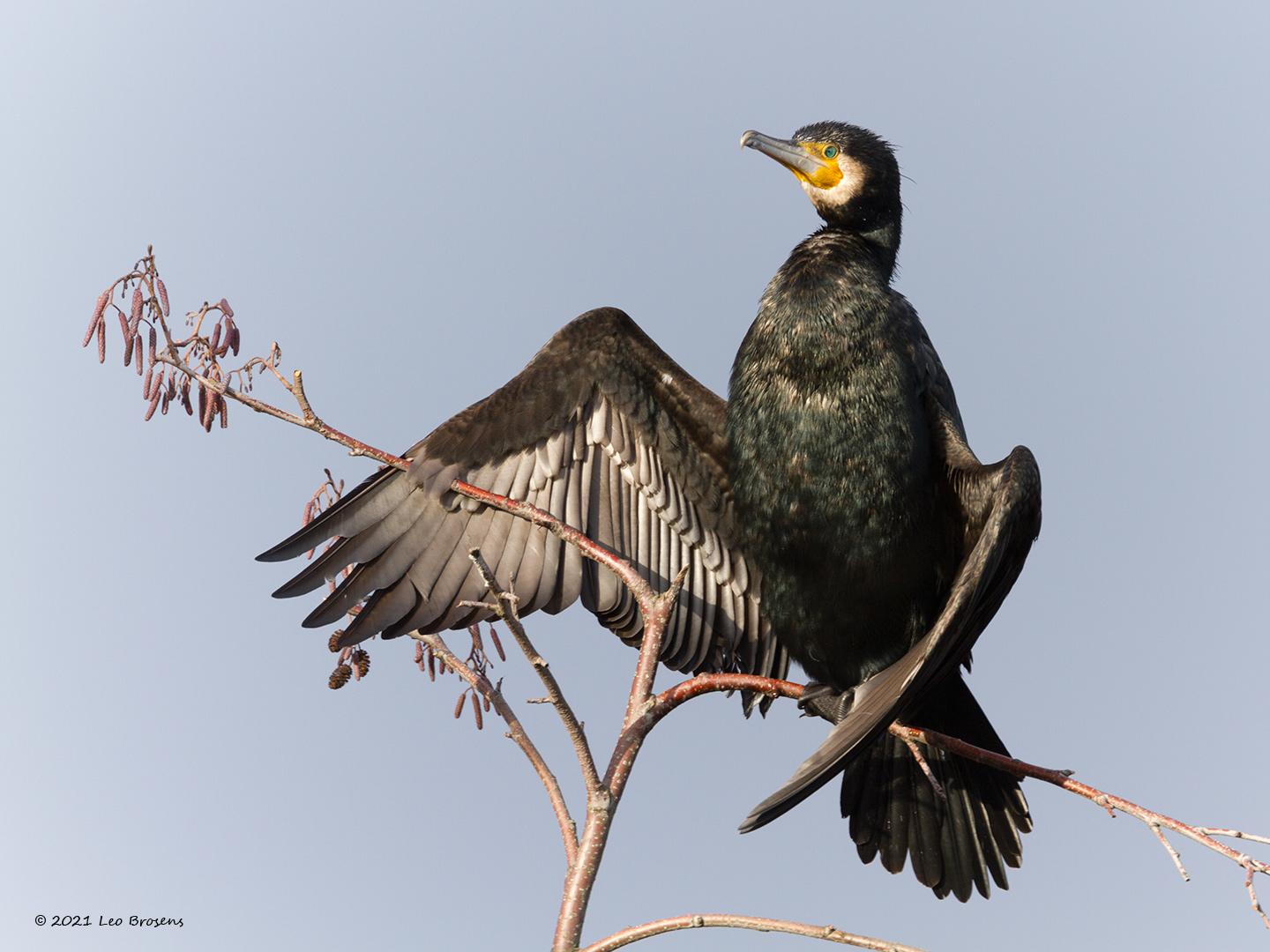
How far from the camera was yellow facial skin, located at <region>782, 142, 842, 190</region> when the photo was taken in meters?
4.57

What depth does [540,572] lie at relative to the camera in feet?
14.0

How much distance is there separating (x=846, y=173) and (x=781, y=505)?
47.5 inches

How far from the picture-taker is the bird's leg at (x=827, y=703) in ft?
13.3

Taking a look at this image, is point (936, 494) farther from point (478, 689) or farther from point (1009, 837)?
point (478, 689)

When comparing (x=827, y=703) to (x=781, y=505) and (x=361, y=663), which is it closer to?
(x=781, y=505)

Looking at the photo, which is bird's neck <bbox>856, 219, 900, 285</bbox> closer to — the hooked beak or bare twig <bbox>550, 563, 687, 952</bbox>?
the hooked beak

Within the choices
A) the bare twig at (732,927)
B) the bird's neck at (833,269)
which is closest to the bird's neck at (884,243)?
the bird's neck at (833,269)

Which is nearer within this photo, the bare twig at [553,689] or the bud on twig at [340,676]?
the bare twig at [553,689]

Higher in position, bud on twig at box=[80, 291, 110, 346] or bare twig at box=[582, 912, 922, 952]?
bud on twig at box=[80, 291, 110, 346]

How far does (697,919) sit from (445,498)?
2.06m

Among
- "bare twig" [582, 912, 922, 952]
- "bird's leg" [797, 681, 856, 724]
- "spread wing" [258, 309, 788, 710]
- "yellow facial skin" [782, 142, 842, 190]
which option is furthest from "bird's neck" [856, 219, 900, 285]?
"bare twig" [582, 912, 922, 952]

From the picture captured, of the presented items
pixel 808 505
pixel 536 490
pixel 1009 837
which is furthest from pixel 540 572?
pixel 1009 837

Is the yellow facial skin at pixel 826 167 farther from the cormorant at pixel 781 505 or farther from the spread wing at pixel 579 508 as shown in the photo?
the spread wing at pixel 579 508

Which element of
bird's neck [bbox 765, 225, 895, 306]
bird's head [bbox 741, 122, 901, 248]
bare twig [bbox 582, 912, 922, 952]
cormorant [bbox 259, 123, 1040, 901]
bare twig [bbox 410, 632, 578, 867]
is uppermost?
bird's head [bbox 741, 122, 901, 248]
